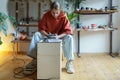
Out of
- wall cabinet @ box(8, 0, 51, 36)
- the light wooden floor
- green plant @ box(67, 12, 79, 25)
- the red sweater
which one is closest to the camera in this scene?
the light wooden floor

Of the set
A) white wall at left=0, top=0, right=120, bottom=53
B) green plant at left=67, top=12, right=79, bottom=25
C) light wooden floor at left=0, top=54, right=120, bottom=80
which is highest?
green plant at left=67, top=12, right=79, bottom=25

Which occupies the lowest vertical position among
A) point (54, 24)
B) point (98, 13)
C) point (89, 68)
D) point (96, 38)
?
point (89, 68)

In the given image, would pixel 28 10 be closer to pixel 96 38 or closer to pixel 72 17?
pixel 72 17

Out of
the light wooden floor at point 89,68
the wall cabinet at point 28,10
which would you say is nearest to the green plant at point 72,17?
the wall cabinet at point 28,10

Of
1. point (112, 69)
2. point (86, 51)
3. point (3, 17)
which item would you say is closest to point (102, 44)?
point (86, 51)

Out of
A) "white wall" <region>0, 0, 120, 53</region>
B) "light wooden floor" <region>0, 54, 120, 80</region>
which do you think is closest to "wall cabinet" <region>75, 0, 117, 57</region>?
"white wall" <region>0, 0, 120, 53</region>

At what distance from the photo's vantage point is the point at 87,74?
323 centimetres

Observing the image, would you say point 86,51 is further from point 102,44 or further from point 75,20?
point 75,20

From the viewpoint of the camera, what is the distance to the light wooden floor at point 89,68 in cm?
309

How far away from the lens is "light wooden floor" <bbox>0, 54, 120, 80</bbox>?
3.09m

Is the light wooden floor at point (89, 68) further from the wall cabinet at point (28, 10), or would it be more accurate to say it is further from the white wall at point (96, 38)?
the wall cabinet at point (28, 10)

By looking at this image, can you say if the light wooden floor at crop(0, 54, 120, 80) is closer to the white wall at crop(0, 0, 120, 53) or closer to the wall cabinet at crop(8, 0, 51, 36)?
the white wall at crop(0, 0, 120, 53)

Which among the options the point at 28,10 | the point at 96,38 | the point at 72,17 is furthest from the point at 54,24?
the point at 96,38

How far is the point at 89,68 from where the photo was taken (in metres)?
3.57
